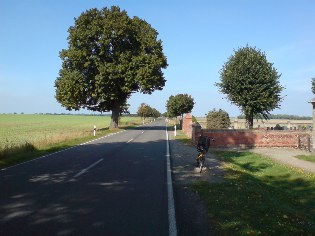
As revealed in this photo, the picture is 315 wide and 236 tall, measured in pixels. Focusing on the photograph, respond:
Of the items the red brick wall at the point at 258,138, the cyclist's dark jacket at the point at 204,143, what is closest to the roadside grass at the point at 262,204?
the cyclist's dark jacket at the point at 204,143

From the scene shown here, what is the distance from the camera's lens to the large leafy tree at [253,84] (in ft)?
107

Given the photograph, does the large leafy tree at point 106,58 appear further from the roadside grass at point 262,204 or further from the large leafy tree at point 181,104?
the roadside grass at point 262,204

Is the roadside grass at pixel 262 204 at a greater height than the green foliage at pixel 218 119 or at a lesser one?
lesser

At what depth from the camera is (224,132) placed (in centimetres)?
2416

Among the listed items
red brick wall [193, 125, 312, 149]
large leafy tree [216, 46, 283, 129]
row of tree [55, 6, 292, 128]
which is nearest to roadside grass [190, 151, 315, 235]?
red brick wall [193, 125, 312, 149]

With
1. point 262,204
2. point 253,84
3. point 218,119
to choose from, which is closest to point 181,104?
point 218,119

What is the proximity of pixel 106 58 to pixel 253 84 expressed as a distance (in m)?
18.3

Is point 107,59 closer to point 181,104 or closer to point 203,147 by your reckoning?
point 181,104

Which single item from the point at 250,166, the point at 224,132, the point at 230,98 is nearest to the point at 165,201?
the point at 250,166

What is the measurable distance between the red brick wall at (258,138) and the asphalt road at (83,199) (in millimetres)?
10778

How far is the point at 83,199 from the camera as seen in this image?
8.09m

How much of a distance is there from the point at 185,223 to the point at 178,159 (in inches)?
406

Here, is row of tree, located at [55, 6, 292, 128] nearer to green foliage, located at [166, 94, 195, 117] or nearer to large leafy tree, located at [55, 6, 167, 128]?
large leafy tree, located at [55, 6, 167, 128]

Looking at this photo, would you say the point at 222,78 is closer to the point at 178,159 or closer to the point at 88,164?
the point at 178,159
